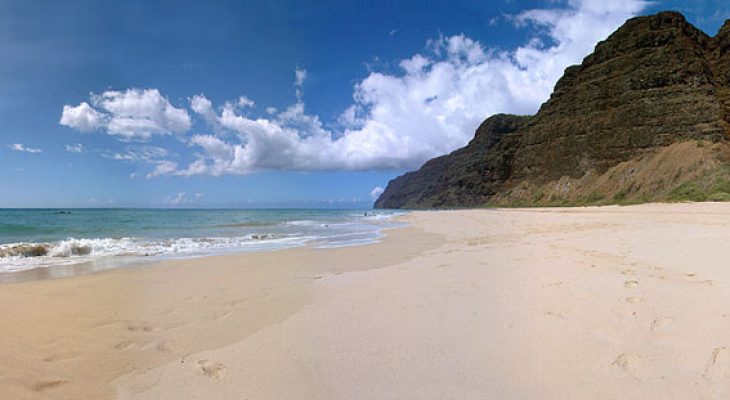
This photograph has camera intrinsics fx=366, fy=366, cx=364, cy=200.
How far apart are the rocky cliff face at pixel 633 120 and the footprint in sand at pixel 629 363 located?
141ft

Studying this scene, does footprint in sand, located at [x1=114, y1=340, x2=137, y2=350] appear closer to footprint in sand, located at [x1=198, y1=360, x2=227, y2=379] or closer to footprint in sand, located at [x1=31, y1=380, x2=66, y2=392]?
footprint in sand, located at [x1=31, y1=380, x2=66, y2=392]

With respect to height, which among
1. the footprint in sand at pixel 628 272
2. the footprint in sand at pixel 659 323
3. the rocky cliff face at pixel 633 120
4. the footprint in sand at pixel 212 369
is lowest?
the footprint in sand at pixel 212 369

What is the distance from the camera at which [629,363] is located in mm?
2547

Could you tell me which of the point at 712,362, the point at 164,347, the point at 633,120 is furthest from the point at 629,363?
the point at 633,120

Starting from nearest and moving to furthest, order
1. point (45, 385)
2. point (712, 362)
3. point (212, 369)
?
point (712, 362) → point (45, 385) → point (212, 369)

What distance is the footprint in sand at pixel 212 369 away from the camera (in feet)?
9.11

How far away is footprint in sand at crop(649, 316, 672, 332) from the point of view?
3.05 meters

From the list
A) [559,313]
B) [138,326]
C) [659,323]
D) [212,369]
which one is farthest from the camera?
[138,326]

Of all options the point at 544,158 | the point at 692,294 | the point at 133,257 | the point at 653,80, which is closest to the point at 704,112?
the point at 653,80

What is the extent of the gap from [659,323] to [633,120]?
69407mm

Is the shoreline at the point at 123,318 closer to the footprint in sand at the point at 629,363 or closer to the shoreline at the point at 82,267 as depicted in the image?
the shoreline at the point at 82,267

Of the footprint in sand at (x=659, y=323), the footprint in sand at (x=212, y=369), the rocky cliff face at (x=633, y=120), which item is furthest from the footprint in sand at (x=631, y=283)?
the rocky cliff face at (x=633, y=120)

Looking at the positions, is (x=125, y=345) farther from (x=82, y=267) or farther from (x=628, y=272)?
(x=82, y=267)

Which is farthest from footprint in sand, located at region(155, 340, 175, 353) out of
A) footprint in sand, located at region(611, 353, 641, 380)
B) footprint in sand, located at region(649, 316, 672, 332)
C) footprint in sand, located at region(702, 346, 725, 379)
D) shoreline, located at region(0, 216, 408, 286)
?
shoreline, located at region(0, 216, 408, 286)
